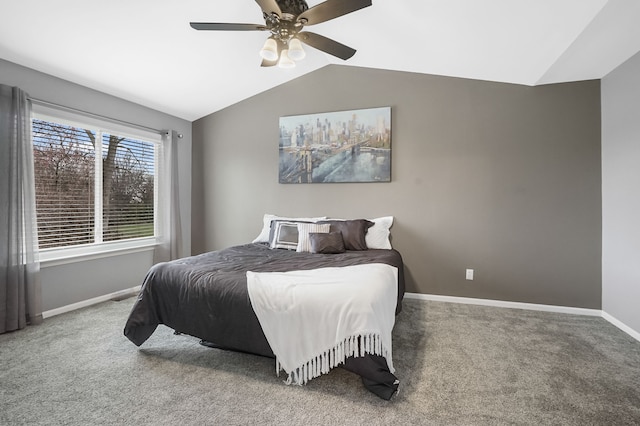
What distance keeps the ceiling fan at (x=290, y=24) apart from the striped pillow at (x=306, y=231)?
167cm

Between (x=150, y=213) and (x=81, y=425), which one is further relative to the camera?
(x=150, y=213)

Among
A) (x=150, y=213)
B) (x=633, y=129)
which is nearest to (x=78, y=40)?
(x=150, y=213)

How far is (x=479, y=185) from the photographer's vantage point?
324 centimetres

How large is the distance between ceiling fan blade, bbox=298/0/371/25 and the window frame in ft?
8.78

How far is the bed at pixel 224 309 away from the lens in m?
1.61

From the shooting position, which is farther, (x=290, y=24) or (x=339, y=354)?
(x=290, y=24)

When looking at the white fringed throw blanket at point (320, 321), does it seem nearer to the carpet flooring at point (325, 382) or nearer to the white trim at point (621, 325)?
the carpet flooring at point (325, 382)

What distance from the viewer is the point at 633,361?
2039 millimetres

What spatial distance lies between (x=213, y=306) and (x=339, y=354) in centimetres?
88

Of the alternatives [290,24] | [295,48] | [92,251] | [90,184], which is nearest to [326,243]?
[295,48]

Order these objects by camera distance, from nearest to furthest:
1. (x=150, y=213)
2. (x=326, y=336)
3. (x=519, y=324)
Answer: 1. (x=326, y=336)
2. (x=519, y=324)
3. (x=150, y=213)

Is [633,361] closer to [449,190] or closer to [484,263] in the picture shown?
[484,263]

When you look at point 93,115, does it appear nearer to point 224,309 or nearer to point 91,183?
point 91,183

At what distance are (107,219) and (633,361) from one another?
503cm
